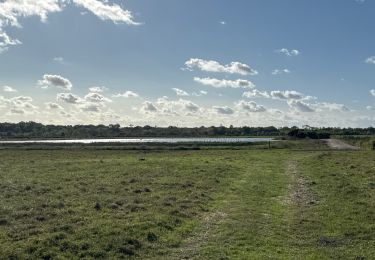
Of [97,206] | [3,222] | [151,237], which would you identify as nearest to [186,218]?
[151,237]

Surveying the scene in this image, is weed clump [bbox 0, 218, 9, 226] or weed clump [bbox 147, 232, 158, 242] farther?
weed clump [bbox 0, 218, 9, 226]

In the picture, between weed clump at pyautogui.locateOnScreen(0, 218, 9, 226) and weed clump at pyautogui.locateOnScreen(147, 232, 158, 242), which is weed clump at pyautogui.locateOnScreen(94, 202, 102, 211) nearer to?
weed clump at pyautogui.locateOnScreen(0, 218, 9, 226)

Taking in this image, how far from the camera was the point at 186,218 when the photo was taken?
19.3 meters

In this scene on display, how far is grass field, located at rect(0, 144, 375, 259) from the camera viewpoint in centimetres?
1434

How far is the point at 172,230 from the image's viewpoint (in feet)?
56.1

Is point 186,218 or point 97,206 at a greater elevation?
point 97,206

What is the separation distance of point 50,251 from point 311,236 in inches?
361

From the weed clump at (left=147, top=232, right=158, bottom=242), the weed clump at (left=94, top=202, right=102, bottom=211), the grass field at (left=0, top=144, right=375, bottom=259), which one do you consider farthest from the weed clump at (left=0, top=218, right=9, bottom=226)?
the weed clump at (left=147, top=232, right=158, bottom=242)

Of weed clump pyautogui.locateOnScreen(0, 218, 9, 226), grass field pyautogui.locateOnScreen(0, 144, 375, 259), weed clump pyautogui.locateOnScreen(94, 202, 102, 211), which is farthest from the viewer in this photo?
weed clump pyautogui.locateOnScreen(94, 202, 102, 211)

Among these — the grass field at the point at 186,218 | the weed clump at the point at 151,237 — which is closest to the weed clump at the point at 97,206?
the grass field at the point at 186,218

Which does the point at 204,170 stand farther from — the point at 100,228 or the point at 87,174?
the point at 100,228

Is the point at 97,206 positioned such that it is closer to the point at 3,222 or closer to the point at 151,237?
the point at 3,222

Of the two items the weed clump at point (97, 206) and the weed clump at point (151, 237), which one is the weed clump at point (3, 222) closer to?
the weed clump at point (97, 206)

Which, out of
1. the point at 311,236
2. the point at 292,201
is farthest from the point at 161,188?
the point at 311,236
